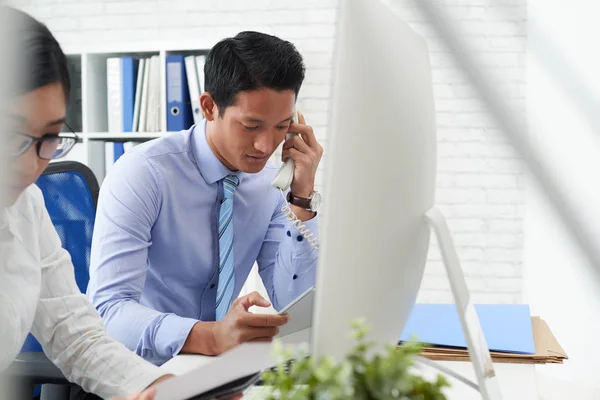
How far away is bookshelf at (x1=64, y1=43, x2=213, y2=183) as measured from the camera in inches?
119

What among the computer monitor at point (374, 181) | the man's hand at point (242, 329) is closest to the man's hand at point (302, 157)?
the man's hand at point (242, 329)

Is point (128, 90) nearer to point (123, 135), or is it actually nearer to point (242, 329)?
point (123, 135)

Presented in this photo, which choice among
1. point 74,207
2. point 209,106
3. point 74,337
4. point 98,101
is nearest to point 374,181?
point 74,337

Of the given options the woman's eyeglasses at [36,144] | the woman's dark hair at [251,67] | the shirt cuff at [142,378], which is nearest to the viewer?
the woman's eyeglasses at [36,144]

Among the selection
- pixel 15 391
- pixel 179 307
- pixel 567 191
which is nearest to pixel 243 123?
pixel 179 307

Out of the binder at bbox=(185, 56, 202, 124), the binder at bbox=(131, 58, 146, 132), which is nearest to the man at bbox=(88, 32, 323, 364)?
the binder at bbox=(185, 56, 202, 124)

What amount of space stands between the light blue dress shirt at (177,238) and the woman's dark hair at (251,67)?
14 cm

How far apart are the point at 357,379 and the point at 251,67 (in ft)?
3.55

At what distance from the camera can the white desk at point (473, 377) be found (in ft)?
3.24

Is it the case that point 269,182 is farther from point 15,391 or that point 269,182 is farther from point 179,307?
point 15,391

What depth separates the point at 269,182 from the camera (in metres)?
1.68

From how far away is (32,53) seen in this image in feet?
3.06

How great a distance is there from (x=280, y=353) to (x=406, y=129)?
0.32m

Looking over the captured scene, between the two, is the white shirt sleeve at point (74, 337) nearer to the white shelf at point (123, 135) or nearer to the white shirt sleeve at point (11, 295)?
the white shirt sleeve at point (11, 295)
